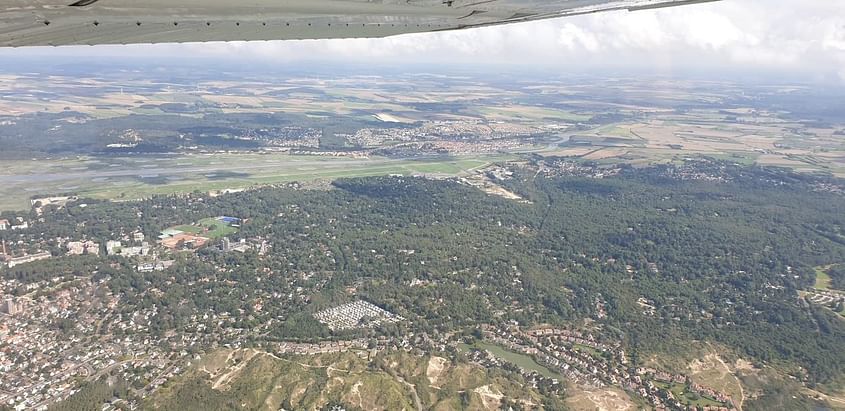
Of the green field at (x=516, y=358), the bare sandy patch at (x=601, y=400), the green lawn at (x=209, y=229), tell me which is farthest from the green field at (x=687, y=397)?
the green lawn at (x=209, y=229)

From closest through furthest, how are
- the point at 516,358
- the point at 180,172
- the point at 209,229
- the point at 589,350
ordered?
the point at 516,358 < the point at 589,350 < the point at 209,229 < the point at 180,172

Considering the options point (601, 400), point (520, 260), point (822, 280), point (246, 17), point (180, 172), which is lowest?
point (822, 280)

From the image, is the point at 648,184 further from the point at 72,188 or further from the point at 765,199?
the point at 72,188

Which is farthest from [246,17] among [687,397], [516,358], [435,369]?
[687,397]

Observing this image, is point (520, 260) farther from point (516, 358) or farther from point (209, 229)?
point (209, 229)

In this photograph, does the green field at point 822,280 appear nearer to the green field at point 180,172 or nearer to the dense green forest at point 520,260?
the dense green forest at point 520,260
